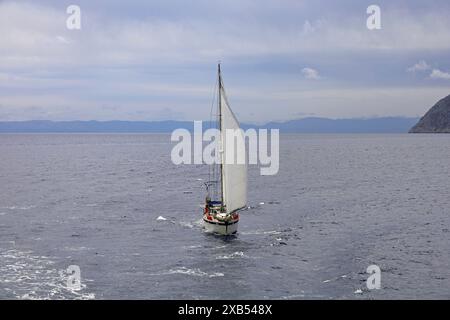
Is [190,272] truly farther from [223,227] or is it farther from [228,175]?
[228,175]

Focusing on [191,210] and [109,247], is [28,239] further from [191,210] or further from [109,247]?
[191,210]

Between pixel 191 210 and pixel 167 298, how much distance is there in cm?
4835

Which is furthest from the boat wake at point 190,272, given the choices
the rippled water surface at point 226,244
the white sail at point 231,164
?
the white sail at point 231,164

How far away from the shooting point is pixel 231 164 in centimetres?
7388

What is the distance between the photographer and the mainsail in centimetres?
7300

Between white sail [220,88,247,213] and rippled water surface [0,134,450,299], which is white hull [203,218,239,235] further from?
white sail [220,88,247,213]

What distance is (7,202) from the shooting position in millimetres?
102750

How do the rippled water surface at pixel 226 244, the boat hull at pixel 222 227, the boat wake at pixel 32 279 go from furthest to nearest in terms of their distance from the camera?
the boat hull at pixel 222 227 < the rippled water surface at pixel 226 244 < the boat wake at pixel 32 279

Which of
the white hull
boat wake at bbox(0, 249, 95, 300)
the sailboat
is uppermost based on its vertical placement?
the sailboat

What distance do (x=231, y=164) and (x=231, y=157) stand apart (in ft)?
3.94

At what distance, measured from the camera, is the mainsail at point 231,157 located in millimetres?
73000

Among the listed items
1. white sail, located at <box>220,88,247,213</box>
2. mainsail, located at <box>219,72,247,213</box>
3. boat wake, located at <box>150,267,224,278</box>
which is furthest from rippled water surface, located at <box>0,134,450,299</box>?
mainsail, located at <box>219,72,247,213</box>

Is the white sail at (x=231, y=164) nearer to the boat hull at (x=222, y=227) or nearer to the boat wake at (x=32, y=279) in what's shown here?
the boat hull at (x=222, y=227)
